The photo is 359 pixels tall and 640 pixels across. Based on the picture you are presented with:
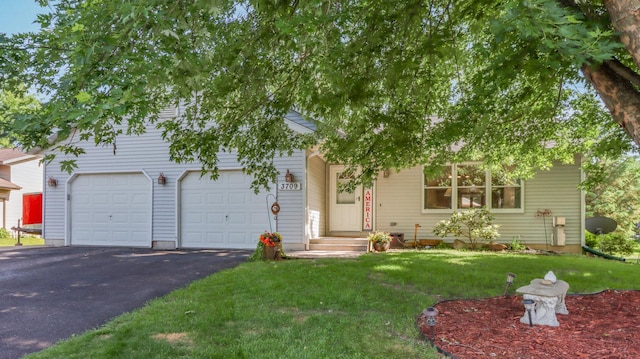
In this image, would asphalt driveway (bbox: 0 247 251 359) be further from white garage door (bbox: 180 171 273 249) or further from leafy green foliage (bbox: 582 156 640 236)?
leafy green foliage (bbox: 582 156 640 236)

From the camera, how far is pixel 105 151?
11.7 metres

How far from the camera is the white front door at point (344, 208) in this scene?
1203cm

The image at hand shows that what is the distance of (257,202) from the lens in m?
10.8

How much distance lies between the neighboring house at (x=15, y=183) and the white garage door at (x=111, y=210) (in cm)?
808

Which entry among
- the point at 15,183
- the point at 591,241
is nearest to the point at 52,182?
the point at 15,183

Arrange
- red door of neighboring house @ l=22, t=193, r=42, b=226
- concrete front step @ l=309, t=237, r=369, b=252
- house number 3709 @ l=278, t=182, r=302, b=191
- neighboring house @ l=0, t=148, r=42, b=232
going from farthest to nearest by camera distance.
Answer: neighboring house @ l=0, t=148, r=42, b=232
red door of neighboring house @ l=22, t=193, r=42, b=226
concrete front step @ l=309, t=237, r=369, b=252
house number 3709 @ l=278, t=182, r=302, b=191

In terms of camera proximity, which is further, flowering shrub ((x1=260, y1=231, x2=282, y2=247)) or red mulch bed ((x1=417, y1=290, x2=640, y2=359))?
flowering shrub ((x1=260, y1=231, x2=282, y2=247))

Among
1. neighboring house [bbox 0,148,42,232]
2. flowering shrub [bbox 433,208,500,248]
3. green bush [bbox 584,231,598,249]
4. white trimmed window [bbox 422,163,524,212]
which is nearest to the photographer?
flowering shrub [bbox 433,208,500,248]

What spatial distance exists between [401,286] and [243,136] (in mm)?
3497

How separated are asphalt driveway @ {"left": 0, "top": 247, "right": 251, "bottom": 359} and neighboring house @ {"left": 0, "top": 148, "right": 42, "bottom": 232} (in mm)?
10978

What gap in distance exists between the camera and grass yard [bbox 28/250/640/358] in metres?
3.49

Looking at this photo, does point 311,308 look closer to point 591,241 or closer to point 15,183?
point 591,241

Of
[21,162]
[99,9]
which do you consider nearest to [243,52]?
[99,9]

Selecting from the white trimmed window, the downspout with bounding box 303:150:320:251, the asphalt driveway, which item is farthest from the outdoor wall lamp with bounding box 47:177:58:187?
the white trimmed window
